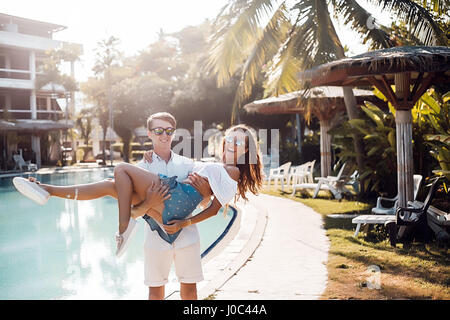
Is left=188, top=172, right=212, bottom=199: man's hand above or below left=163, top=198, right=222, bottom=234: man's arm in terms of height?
Answer: above

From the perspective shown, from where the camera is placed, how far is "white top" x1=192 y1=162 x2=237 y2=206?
Answer: 2979 millimetres

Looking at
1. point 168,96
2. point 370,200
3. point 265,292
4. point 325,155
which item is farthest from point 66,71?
point 265,292

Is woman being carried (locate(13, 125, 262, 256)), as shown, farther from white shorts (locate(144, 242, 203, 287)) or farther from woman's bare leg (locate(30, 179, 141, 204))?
white shorts (locate(144, 242, 203, 287))

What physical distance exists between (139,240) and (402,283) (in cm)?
581

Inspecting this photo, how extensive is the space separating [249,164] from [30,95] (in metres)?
28.7

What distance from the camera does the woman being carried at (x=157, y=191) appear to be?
2842mm

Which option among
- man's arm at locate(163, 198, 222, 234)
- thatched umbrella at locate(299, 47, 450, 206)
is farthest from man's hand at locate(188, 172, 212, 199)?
thatched umbrella at locate(299, 47, 450, 206)

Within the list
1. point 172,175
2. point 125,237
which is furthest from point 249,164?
point 125,237

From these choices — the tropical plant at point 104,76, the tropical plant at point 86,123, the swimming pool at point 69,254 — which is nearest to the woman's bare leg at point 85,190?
the swimming pool at point 69,254

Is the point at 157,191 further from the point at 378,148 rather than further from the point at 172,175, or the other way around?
the point at 378,148

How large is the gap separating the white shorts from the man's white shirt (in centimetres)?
3

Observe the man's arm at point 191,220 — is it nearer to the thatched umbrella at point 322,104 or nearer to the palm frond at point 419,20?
the palm frond at point 419,20

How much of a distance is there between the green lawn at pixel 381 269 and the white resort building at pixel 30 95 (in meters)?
22.8
